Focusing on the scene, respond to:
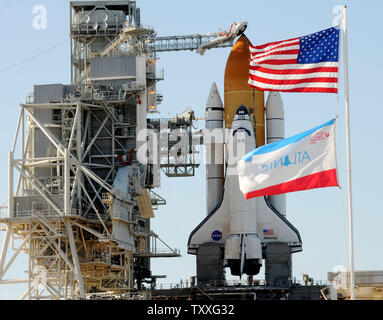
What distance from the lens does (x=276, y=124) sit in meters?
75.1

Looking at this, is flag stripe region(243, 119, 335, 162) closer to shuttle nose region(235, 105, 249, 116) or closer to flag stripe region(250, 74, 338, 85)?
flag stripe region(250, 74, 338, 85)

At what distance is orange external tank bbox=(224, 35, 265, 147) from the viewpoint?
7462 centimetres

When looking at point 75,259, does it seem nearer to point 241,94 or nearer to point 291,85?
point 241,94

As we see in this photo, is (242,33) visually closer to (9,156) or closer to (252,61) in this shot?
(9,156)

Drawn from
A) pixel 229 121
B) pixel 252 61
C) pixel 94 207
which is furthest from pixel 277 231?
pixel 252 61

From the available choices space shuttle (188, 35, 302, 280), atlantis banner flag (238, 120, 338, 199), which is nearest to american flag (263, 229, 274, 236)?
space shuttle (188, 35, 302, 280)

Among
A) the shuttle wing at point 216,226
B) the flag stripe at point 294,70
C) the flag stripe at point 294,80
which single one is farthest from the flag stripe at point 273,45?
the shuttle wing at point 216,226

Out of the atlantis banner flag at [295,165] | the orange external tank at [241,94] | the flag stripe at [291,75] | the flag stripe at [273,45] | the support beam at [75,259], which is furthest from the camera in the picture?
the orange external tank at [241,94]

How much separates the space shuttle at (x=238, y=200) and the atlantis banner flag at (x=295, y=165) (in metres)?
34.6

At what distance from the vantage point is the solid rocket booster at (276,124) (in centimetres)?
7500

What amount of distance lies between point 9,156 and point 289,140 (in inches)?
1682

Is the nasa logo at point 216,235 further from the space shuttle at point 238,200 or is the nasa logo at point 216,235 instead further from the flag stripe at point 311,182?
the flag stripe at point 311,182

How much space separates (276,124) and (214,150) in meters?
4.82
